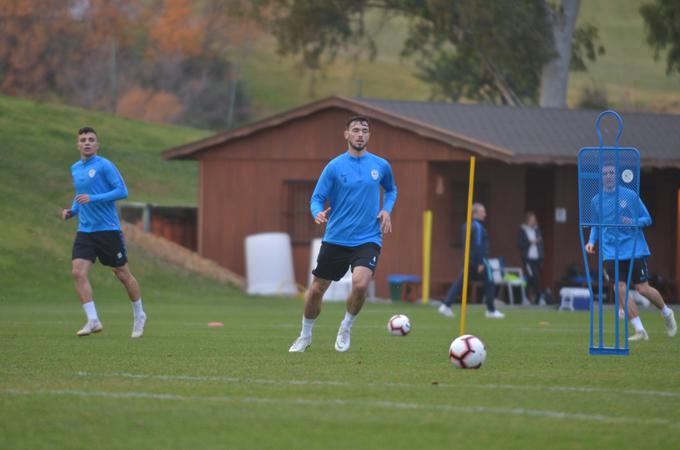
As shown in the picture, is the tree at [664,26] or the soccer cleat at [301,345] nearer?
the soccer cleat at [301,345]

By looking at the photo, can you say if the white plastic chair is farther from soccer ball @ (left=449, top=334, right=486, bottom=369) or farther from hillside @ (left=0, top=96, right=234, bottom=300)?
soccer ball @ (left=449, top=334, right=486, bottom=369)

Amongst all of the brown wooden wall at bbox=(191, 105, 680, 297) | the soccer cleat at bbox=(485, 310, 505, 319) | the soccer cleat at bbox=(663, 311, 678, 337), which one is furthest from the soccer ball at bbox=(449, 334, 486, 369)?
the brown wooden wall at bbox=(191, 105, 680, 297)

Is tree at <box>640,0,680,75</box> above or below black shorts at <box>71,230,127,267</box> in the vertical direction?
above

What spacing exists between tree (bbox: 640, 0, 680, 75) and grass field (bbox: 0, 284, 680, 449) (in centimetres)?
2800

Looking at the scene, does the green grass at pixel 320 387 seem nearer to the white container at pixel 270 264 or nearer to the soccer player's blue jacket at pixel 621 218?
the soccer player's blue jacket at pixel 621 218

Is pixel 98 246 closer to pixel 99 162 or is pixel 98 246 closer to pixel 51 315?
pixel 99 162

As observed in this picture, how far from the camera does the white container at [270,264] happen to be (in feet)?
104

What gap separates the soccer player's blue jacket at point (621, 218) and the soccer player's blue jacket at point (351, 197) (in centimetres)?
209

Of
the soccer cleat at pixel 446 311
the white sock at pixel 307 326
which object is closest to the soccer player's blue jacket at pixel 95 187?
the white sock at pixel 307 326

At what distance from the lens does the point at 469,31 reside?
42750 millimetres

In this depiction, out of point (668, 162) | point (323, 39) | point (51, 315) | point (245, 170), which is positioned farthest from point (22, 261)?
point (323, 39)

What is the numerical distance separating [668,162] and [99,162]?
60.5 feet

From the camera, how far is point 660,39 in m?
43.5

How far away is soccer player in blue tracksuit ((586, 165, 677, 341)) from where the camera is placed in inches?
517
